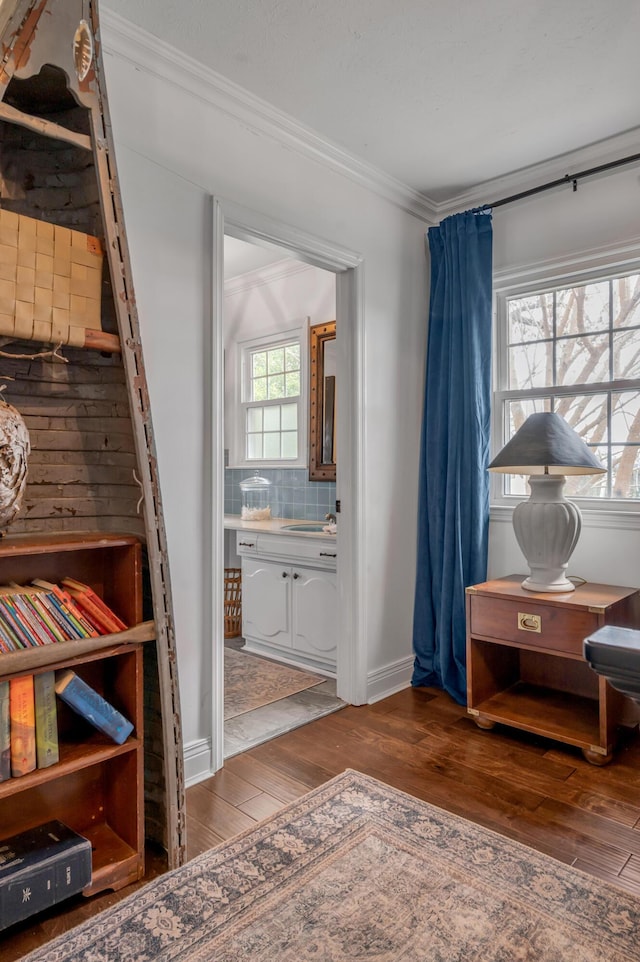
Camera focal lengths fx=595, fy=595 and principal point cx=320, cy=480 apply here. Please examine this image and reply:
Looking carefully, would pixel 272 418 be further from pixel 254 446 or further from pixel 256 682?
pixel 256 682

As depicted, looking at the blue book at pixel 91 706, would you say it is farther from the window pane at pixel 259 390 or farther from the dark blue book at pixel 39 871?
the window pane at pixel 259 390

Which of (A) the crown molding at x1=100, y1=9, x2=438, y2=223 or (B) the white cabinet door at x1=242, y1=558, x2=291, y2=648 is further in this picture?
(B) the white cabinet door at x1=242, y1=558, x2=291, y2=648

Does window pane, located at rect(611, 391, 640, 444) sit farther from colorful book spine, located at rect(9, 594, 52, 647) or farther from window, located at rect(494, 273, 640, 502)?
colorful book spine, located at rect(9, 594, 52, 647)

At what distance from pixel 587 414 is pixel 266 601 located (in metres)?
2.12

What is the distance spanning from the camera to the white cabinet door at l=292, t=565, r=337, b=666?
3311 mm

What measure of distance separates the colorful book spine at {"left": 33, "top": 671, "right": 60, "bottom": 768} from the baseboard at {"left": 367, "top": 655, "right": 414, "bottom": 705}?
1739 mm

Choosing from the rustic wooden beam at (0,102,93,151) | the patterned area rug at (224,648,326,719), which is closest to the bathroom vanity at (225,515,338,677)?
the patterned area rug at (224,648,326,719)

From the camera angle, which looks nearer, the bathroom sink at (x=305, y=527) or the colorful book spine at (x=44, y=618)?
the colorful book spine at (x=44, y=618)

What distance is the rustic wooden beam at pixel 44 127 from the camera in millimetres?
1399

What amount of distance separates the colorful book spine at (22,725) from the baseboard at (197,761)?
80 cm

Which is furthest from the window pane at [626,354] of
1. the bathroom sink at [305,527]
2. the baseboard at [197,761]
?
the baseboard at [197,761]

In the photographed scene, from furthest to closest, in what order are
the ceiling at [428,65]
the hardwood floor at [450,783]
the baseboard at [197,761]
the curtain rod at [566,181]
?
the curtain rod at [566,181]
the baseboard at [197,761]
the ceiling at [428,65]
the hardwood floor at [450,783]

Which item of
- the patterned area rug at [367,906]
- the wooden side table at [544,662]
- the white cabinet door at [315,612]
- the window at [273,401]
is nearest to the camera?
the patterned area rug at [367,906]

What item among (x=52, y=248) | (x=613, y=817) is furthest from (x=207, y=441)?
(x=613, y=817)
